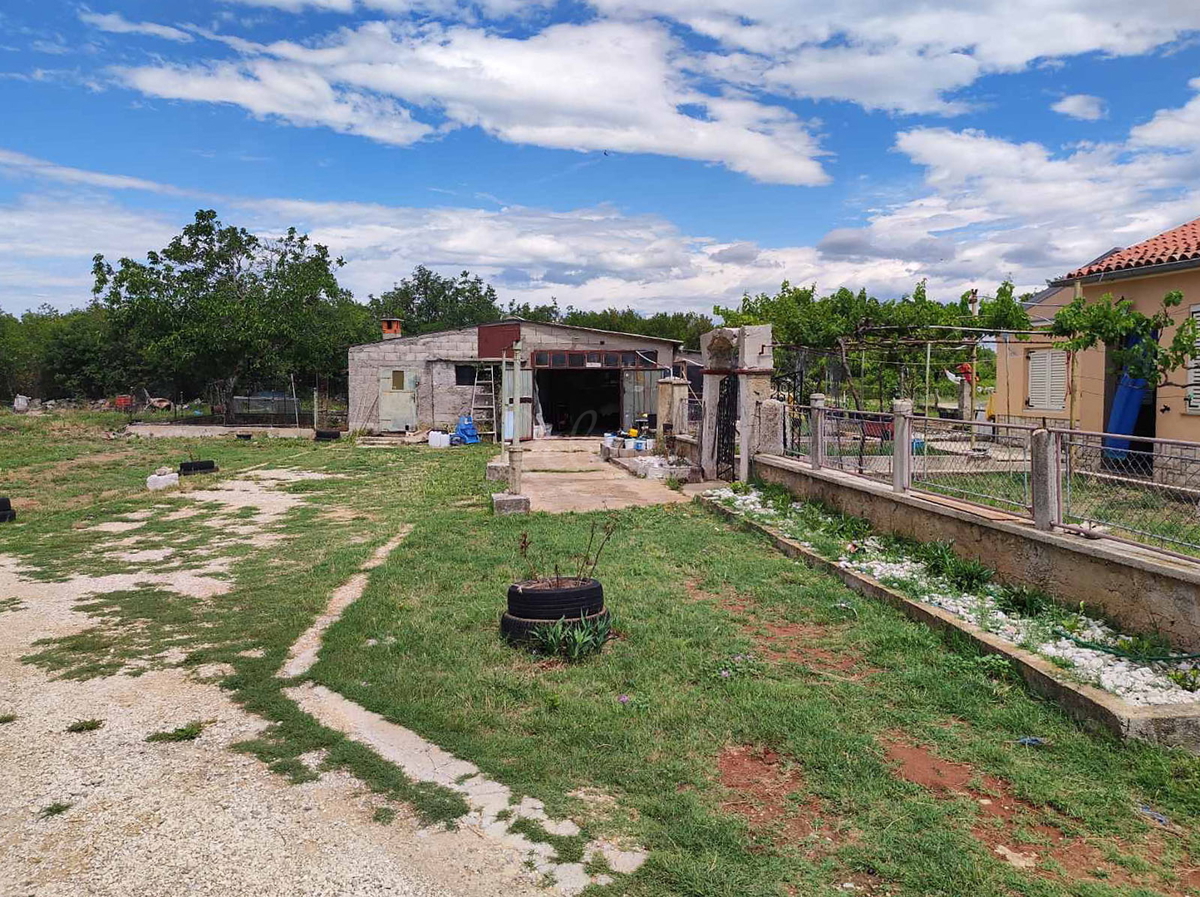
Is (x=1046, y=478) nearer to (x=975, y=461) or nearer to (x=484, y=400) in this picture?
(x=975, y=461)

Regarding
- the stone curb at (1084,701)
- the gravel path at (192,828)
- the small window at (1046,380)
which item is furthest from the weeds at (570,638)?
the small window at (1046,380)

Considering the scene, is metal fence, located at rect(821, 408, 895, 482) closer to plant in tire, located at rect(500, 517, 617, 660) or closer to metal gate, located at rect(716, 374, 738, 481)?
metal gate, located at rect(716, 374, 738, 481)

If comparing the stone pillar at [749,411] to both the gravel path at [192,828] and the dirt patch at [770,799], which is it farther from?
the gravel path at [192,828]

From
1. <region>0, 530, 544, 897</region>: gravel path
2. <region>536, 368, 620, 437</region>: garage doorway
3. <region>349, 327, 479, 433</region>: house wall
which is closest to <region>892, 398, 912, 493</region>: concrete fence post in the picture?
<region>0, 530, 544, 897</region>: gravel path

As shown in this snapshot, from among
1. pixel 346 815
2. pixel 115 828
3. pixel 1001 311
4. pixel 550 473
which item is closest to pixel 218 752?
pixel 115 828

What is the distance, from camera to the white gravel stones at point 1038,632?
4.68 metres

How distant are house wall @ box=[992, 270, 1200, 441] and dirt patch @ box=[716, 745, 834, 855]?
10.2m

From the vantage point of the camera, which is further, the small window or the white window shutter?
the small window

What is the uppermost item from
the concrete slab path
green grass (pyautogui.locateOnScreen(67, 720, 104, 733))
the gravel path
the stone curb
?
the concrete slab path

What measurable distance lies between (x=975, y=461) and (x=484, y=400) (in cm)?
2051

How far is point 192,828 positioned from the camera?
3.59 meters

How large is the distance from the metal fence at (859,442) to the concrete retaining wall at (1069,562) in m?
0.84

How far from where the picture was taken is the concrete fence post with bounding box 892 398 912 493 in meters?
8.30

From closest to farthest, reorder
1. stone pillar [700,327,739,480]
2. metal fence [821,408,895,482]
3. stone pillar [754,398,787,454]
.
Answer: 1. metal fence [821,408,895,482]
2. stone pillar [754,398,787,454]
3. stone pillar [700,327,739,480]
